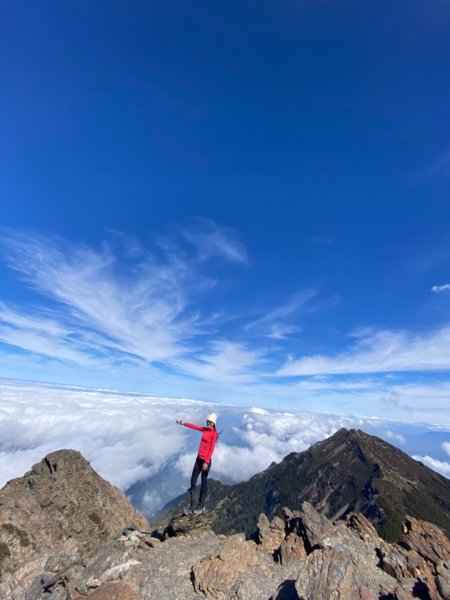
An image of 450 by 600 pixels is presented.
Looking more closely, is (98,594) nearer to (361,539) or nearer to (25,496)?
(361,539)

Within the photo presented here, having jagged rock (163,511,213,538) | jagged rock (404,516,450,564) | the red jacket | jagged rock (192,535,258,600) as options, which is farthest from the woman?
jagged rock (404,516,450,564)

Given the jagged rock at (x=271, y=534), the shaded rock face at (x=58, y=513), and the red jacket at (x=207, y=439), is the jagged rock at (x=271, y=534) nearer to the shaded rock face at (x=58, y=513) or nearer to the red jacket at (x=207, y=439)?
the red jacket at (x=207, y=439)

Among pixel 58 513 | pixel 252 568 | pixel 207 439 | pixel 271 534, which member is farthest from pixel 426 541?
pixel 58 513

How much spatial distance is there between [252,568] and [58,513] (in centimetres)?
6267

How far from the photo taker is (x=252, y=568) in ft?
96.8

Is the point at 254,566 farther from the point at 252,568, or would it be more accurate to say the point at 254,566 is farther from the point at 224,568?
the point at 224,568

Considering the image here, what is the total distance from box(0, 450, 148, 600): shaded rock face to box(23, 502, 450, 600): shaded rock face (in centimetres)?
3629

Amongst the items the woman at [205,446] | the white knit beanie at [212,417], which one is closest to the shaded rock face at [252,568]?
the woman at [205,446]

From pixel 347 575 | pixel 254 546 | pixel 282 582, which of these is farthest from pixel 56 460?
pixel 347 575

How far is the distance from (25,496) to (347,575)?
252 ft

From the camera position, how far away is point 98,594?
84.1 ft

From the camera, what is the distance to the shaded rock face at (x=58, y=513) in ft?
219

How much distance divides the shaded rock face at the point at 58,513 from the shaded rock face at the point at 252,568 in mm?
36287

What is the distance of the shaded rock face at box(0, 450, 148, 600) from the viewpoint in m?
66.7
